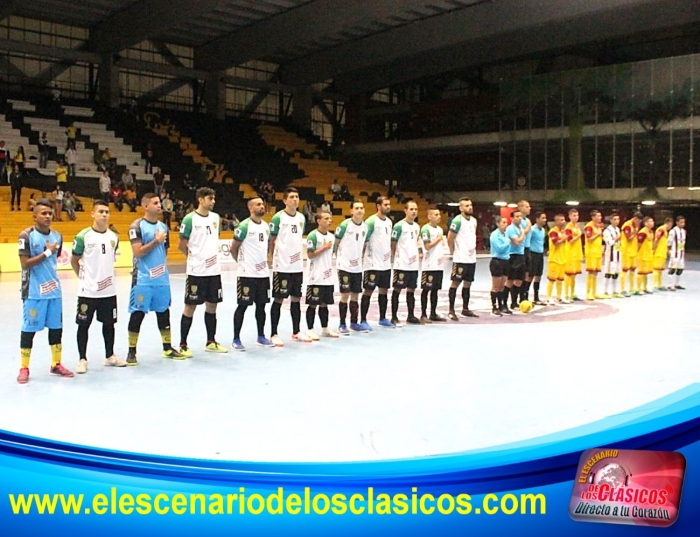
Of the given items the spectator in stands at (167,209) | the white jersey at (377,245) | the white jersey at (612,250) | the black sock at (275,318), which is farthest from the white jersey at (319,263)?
the spectator in stands at (167,209)

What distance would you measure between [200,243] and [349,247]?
2513 mm

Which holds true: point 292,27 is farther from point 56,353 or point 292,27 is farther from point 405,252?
point 56,353

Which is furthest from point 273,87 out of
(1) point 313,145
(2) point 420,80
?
(2) point 420,80

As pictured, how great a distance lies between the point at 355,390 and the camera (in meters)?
6.68

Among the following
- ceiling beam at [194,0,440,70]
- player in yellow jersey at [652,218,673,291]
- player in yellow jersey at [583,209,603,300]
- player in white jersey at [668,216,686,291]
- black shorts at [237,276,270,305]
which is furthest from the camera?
ceiling beam at [194,0,440,70]

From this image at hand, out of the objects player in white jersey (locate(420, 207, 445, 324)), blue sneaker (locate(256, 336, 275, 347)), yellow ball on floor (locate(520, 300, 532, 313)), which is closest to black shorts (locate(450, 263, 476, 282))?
player in white jersey (locate(420, 207, 445, 324))

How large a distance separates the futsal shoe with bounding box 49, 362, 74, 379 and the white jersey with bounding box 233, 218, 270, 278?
2379 mm

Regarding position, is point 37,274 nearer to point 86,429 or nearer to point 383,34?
point 86,429

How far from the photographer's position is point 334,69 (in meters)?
35.1

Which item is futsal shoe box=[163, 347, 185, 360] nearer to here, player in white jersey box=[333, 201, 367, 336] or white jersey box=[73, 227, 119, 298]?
white jersey box=[73, 227, 119, 298]

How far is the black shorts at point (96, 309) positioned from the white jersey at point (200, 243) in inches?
45.2

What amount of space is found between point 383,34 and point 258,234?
24.4 m

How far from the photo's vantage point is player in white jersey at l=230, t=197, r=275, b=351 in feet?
29.1

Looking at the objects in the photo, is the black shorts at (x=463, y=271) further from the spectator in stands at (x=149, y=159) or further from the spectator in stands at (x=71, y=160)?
the spectator in stands at (x=149, y=159)
